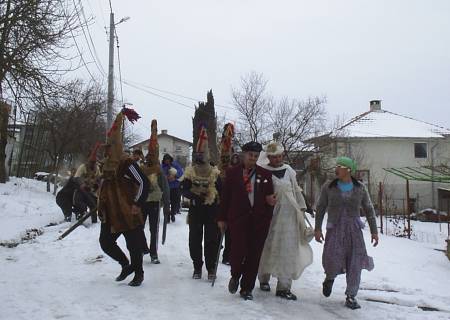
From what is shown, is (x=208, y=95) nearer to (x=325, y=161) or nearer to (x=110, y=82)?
(x=325, y=161)

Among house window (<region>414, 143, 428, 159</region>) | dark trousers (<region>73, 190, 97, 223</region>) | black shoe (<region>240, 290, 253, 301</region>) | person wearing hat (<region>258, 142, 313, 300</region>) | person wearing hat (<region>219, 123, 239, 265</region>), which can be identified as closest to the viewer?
black shoe (<region>240, 290, 253, 301</region>)

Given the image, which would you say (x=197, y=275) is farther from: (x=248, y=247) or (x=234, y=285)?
(x=248, y=247)

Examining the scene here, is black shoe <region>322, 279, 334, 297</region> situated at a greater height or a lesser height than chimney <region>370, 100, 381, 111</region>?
lesser

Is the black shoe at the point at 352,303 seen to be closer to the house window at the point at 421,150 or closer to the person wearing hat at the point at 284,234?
the person wearing hat at the point at 284,234

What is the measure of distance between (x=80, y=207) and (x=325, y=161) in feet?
68.4

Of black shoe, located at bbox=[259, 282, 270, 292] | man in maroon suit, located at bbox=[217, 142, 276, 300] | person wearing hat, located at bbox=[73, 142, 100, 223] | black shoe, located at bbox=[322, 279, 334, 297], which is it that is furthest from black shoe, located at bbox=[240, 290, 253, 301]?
person wearing hat, located at bbox=[73, 142, 100, 223]

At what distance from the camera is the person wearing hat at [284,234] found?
611cm

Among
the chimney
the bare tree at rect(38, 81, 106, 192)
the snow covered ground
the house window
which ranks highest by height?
the chimney

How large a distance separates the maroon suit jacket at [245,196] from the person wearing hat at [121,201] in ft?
3.56

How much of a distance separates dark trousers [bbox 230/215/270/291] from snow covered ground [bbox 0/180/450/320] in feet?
0.94

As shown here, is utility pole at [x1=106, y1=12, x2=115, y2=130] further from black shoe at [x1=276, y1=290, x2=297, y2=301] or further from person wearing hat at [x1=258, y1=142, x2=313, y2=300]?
black shoe at [x1=276, y1=290, x2=297, y2=301]

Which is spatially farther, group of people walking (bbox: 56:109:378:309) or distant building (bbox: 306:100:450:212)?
distant building (bbox: 306:100:450:212)

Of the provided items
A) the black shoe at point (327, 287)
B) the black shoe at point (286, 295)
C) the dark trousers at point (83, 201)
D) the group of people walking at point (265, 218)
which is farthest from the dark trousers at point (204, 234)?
the dark trousers at point (83, 201)

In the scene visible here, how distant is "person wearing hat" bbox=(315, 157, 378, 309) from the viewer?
19.5 feet
